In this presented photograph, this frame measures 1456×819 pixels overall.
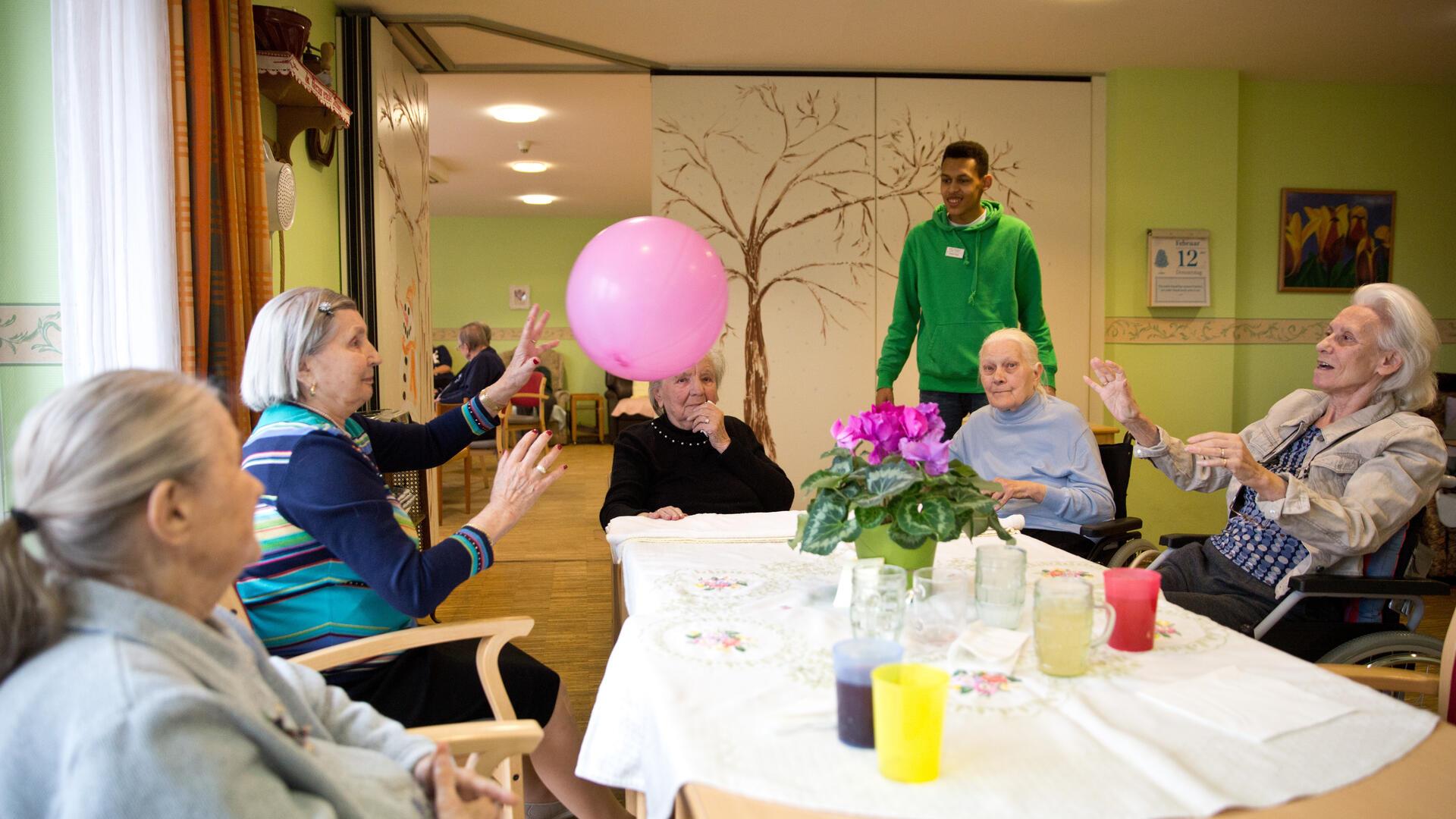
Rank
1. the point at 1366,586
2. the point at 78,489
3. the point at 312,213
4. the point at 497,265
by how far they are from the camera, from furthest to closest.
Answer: the point at 497,265
the point at 312,213
the point at 1366,586
the point at 78,489

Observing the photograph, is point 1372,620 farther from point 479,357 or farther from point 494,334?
point 494,334

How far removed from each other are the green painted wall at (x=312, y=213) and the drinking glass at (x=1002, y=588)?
2942 mm

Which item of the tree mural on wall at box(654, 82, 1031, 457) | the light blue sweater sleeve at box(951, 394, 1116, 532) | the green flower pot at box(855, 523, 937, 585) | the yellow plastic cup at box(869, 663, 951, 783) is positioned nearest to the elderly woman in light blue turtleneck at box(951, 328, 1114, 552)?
the light blue sweater sleeve at box(951, 394, 1116, 532)

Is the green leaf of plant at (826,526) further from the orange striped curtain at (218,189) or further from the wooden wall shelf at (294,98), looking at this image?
the wooden wall shelf at (294,98)

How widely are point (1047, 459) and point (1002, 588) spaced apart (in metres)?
1.47

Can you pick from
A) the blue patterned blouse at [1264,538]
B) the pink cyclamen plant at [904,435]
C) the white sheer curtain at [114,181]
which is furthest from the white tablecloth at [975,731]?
the white sheer curtain at [114,181]

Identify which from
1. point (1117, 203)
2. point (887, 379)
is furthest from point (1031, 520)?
point (1117, 203)

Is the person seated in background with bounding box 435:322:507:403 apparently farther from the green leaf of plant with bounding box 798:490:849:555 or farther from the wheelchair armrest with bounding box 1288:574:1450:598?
the wheelchair armrest with bounding box 1288:574:1450:598

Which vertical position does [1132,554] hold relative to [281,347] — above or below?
below

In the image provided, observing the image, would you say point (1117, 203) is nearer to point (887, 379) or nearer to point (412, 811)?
point (887, 379)

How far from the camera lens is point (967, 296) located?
3.83 metres

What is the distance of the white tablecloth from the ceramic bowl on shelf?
255 cm

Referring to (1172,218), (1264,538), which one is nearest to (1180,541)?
(1264,538)

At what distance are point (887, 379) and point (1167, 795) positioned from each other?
2.94 meters
